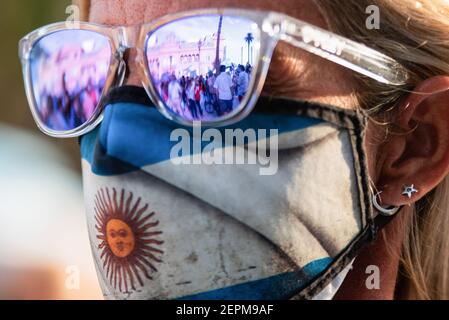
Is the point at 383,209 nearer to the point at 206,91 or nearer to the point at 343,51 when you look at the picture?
the point at 343,51

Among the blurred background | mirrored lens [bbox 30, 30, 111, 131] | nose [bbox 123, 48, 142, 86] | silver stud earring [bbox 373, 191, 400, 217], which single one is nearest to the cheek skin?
nose [bbox 123, 48, 142, 86]

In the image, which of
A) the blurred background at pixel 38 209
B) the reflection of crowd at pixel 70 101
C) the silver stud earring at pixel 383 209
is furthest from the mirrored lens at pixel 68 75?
the blurred background at pixel 38 209

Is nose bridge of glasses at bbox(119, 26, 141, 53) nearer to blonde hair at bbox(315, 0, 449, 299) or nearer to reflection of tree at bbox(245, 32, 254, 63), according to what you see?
reflection of tree at bbox(245, 32, 254, 63)

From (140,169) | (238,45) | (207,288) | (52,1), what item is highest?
(52,1)

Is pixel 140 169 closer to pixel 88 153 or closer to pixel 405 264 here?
pixel 88 153
